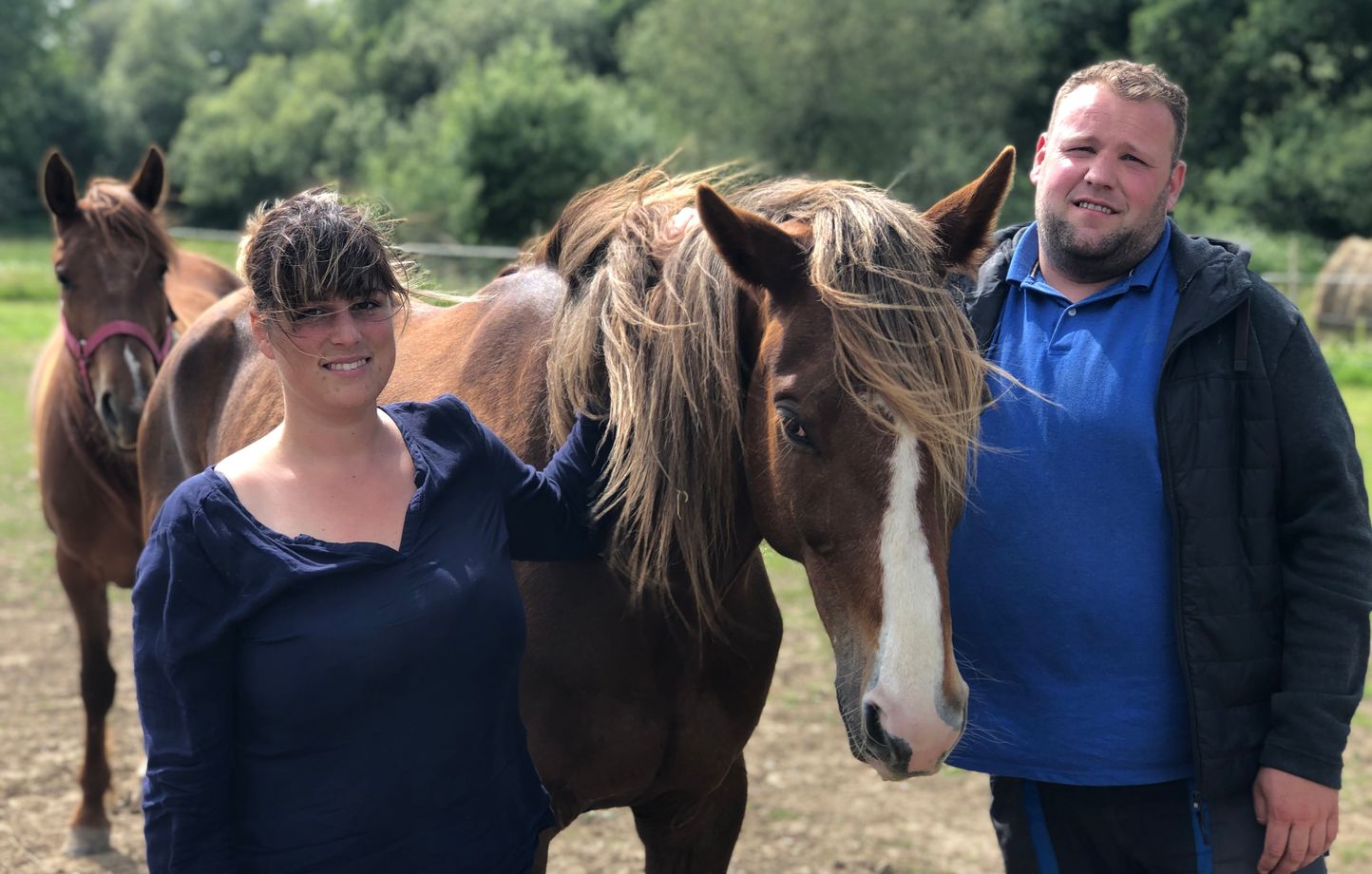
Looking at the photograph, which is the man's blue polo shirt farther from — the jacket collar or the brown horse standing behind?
the brown horse standing behind

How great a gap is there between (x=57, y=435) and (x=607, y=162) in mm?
20273

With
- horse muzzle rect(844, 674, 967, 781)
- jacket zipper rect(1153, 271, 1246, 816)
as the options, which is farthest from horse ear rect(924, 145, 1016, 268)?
horse muzzle rect(844, 674, 967, 781)

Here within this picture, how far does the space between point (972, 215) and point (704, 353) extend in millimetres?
517

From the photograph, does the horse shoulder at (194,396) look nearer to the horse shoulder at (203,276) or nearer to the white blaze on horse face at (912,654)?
the horse shoulder at (203,276)

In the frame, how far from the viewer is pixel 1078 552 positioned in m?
2.16

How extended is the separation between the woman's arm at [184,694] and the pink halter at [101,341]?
9.75 ft

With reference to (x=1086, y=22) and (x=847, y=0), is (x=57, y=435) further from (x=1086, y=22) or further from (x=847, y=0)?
(x=1086, y=22)

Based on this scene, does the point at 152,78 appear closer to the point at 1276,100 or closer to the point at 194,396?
the point at 1276,100

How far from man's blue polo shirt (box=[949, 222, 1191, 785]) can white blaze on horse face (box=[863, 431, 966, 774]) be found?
521 mm

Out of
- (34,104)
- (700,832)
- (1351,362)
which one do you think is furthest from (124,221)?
(34,104)

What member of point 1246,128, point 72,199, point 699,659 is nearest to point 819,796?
point 699,659

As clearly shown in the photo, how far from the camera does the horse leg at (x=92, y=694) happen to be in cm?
397

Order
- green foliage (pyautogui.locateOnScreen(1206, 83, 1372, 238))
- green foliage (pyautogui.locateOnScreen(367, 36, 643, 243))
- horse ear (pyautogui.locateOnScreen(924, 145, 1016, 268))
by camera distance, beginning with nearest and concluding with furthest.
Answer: horse ear (pyautogui.locateOnScreen(924, 145, 1016, 268)) → green foliage (pyautogui.locateOnScreen(367, 36, 643, 243)) → green foliage (pyautogui.locateOnScreen(1206, 83, 1372, 238))

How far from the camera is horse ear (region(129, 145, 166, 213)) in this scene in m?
4.72
